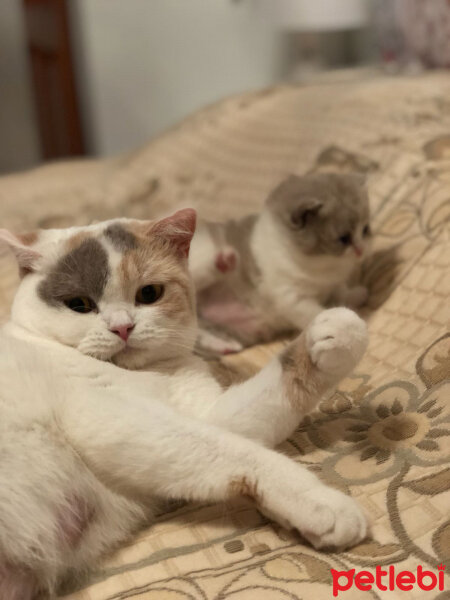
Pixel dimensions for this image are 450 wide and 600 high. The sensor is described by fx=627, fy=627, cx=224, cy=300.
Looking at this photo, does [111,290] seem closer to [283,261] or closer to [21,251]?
[21,251]

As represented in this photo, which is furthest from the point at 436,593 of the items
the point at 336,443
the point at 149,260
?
the point at 149,260

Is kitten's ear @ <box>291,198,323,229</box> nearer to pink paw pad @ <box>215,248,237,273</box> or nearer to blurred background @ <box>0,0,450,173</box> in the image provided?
pink paw pad @ <box>215,248,237,273</box>

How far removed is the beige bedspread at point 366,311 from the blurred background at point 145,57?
61cm

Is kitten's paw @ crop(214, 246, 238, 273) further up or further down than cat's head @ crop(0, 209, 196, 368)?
further down

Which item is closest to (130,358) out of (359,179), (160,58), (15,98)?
(359,179)

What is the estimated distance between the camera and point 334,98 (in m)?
1.86

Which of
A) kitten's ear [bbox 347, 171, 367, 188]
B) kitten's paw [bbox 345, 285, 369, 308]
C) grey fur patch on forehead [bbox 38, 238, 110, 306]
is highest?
grey fur patch on forehead [bbox 38, 238, 110, 306]

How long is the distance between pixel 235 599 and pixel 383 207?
108cm

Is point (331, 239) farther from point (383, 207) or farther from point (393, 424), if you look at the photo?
point (393, 424)

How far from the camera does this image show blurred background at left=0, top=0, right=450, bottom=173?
248 cm

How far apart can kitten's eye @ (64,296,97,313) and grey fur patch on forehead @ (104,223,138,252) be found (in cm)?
9

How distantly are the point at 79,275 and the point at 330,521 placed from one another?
467 millimetres

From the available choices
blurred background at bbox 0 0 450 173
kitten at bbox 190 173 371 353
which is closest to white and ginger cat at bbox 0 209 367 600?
kitten at bbox 190 173 371 353

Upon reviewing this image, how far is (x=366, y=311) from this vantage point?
1.34 metres
